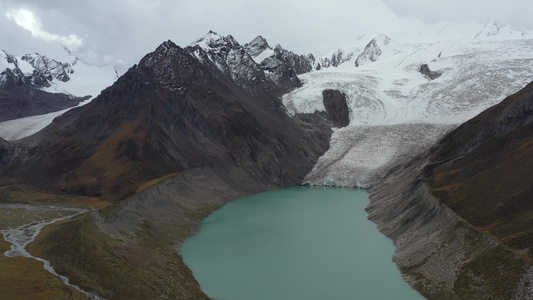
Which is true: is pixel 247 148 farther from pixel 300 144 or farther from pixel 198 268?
pixel 198 268

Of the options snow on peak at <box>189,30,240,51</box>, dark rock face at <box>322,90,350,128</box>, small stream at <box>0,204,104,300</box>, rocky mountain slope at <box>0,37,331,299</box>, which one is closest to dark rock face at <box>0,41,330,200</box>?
rocky mountain slope at <box>0,37,331,299</box>

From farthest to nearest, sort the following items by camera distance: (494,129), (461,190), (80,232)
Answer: (494,129) → (461,190) → (80,232)

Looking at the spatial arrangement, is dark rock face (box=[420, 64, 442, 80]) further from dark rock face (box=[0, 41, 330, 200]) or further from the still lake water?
the still lake water

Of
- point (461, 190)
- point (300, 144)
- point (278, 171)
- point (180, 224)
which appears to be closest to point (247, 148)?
point (278, 171)

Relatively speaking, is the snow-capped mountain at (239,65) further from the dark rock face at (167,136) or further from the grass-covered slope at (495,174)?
the grass-covered slope at (495,174)

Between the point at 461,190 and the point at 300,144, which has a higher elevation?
the point at 300,144

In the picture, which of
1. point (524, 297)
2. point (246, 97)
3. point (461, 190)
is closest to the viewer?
point (524, 297)

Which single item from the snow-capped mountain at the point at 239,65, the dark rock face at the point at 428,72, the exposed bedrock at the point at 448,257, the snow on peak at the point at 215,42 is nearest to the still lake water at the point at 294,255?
the exposed bedrock at the point at 448,257
